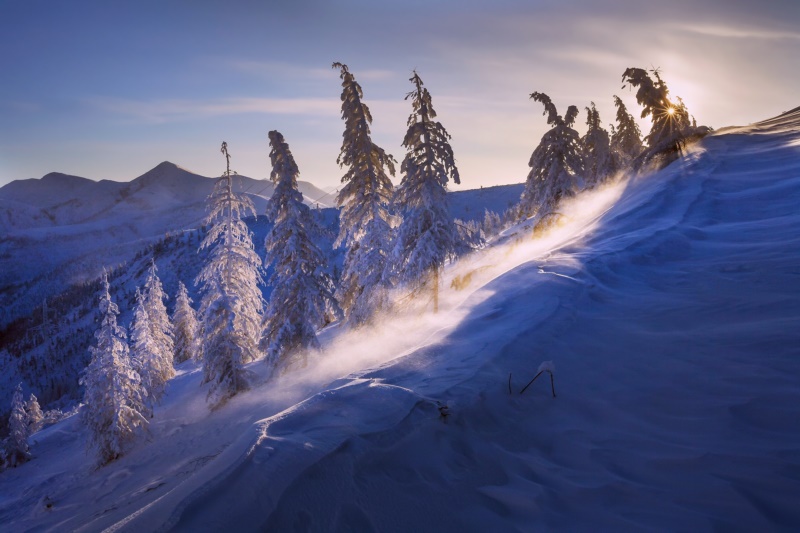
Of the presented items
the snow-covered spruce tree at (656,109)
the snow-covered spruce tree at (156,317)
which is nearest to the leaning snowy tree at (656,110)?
the snow-covered spruce tree at (656,109)

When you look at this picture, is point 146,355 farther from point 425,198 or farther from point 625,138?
point 625,138

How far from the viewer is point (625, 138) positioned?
143ft

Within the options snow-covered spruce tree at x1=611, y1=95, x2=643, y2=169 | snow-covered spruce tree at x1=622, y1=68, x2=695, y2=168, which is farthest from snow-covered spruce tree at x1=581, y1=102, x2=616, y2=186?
snow-covered spruce tree at x1=622, y1=68, x2=695, y2=168

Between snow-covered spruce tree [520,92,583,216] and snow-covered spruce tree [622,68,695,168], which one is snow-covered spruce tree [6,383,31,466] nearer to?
snow-covered spruce tree [520,92,583,216]

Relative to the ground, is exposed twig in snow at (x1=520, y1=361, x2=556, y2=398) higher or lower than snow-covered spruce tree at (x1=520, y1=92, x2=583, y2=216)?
lower

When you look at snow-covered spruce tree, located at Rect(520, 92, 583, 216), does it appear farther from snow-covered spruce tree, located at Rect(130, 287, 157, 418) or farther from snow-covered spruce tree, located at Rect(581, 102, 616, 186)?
snow-covered spruce tree, located at Rect(130, 287, 157, 418)

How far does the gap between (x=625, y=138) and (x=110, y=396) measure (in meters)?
51.7

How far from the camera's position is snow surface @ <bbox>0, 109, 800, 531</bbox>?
10.4ft

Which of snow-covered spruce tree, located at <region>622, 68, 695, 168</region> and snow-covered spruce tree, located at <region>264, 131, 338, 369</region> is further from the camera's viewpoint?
snow-covered spruce tree, located at <region>622, 68, 695, 168</region>

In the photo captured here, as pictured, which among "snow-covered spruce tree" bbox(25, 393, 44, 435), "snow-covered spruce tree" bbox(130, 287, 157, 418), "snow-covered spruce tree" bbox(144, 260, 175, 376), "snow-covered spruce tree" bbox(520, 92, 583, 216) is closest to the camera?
"snow-covered spruce tree" bbox(520, 92, 583, 216)

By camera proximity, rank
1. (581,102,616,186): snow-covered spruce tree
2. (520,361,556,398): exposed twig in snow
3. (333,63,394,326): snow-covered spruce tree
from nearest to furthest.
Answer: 1. (520,361,556,398): exposed twig in snow
2. (333,63,394,326): snow-covered spruce tree
3. (581,102,616,186): snow-covered spruce tree

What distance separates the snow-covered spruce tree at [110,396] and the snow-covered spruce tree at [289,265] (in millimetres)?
7699

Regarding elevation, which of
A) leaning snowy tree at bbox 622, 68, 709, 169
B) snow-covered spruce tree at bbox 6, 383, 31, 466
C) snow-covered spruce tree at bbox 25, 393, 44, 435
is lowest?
snow-covered spruce tree at bbox 25, 393, 44, 435

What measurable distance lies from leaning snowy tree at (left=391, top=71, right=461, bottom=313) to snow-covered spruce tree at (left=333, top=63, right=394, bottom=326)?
2.17 m
